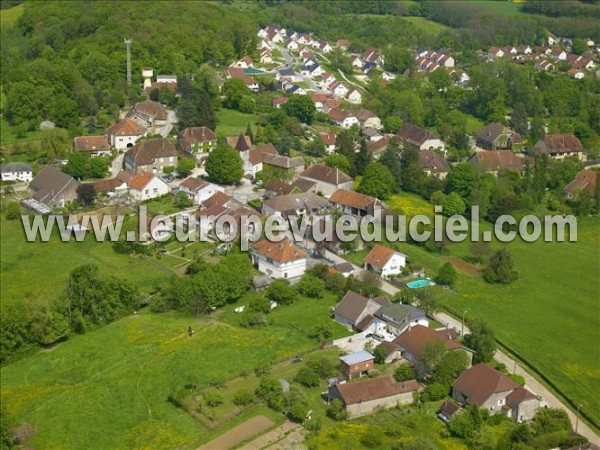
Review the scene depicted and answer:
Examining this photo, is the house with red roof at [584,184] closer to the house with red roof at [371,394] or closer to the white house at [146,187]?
the white house at [146,187]

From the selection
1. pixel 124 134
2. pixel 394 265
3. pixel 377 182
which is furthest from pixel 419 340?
pixel 124 134

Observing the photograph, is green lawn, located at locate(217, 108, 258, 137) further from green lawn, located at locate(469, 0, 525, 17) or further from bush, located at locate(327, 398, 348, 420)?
green lawn, located at locate(469, 0, 525, 17)

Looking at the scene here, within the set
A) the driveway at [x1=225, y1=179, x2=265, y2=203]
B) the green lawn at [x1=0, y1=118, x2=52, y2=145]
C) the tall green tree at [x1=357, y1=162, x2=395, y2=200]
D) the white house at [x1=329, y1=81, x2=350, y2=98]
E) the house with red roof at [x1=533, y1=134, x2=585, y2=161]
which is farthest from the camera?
the white house at [x1=329, y1=81, x2=350, y2=98]

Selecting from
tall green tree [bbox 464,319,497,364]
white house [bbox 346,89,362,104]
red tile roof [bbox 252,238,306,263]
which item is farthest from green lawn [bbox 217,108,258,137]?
tall green tree [bbox 464,319,497,364]

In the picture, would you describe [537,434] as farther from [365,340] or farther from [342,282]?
[342,282]

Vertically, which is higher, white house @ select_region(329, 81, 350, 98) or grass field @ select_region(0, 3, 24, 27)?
grass field @ select_region(0, 3, 24, 27)
